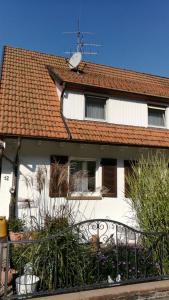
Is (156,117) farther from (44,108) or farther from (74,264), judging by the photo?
(74,264)

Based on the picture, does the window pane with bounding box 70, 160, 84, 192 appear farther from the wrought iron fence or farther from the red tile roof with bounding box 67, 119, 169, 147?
the wrought iron fence

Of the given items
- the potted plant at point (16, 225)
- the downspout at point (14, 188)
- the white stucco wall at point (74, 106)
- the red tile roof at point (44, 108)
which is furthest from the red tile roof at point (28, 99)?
the potted plant at point (16, 225)

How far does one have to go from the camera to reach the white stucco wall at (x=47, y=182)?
919 centimetres

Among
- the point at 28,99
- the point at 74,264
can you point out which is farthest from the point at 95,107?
the point at 74,264

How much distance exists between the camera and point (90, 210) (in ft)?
33.0

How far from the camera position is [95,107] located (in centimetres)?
1161

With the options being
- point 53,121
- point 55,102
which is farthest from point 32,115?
point 55,102

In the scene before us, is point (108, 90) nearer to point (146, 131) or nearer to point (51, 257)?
point (146, 131)

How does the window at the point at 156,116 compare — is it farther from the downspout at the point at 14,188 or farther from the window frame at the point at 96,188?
the downspout at the point at 14,188

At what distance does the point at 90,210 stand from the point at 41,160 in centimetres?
241

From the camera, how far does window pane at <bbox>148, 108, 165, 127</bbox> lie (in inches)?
491

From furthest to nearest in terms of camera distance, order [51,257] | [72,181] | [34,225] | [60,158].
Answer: [60,158] < [72,181] < [34,225] < [51,257]

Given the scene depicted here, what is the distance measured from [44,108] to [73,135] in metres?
1.79

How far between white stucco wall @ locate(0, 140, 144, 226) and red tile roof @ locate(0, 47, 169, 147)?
47 centimetres
